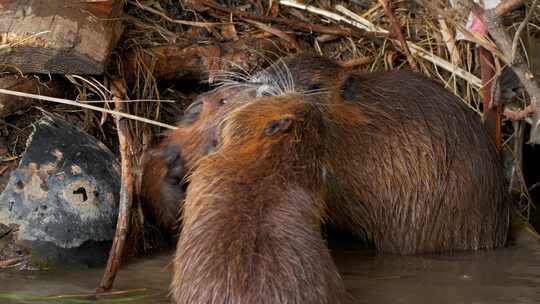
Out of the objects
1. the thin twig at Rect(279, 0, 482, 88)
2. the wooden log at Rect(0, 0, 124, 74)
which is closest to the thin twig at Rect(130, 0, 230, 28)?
the thin twig at Rect(279, 0, 482, 88)

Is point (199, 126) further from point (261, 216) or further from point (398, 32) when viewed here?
point (261, 216)

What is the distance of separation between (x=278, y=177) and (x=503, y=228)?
152 centimetres

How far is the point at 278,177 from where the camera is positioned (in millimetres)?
3156

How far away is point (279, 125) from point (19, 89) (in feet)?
4.63

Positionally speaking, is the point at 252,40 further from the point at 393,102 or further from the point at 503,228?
the point at 503,228

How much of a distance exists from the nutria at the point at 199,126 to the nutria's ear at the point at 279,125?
2.44 feet

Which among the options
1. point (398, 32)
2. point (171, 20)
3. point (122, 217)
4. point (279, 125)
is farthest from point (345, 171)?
point (171, 20)

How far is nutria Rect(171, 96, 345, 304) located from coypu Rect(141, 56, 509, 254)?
0.62 metres

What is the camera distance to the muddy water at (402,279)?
3.51 m

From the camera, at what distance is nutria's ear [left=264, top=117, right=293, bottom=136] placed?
3275mm

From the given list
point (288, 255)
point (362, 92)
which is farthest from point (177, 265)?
point (362, 92)

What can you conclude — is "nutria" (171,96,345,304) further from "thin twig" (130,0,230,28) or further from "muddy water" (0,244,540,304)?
"thin twig" (130,0,230,28)

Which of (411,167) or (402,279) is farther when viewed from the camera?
(411,167)

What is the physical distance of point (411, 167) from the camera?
13.6 ft
